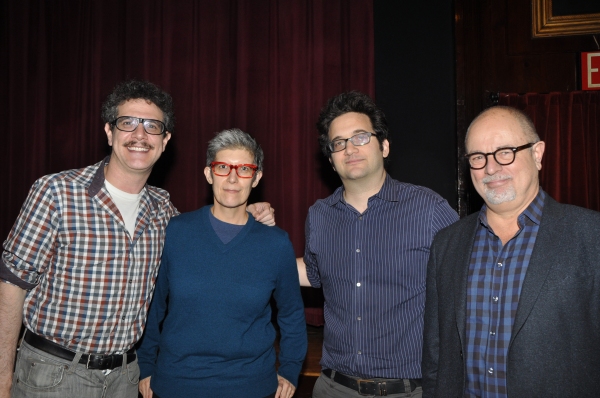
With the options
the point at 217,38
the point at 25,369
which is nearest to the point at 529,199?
the point at 25,369

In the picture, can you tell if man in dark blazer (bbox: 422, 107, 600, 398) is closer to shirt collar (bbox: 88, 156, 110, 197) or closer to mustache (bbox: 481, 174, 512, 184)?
mustache (bbox: 481, 174, 512, 184)

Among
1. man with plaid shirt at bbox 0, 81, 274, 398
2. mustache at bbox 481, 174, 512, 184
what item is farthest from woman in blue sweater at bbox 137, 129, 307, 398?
mustache at bbox 481, 174, 512, 184

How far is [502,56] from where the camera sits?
3.80m

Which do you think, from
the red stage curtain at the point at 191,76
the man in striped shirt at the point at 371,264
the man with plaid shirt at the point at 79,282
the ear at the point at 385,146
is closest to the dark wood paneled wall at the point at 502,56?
the red stage curtain at the point at 191,76

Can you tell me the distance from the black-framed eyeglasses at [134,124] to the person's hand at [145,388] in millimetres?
1013

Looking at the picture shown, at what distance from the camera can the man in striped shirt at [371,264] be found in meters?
1.82

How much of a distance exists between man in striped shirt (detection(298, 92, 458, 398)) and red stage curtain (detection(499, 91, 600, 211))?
221cm

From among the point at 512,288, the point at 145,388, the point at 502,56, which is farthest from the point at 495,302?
the point at 502,56

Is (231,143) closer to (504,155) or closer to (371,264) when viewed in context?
(371,264)

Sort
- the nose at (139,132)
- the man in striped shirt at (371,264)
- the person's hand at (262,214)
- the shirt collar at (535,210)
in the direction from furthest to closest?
1. the person's hand at (262,214)
2. the nose at (139,132)
3. the man in striped shirt at (371,264)
4. the shirt collar at (535,210)

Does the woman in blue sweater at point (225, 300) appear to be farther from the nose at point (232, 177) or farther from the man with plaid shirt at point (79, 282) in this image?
the man with plaid shirt at point (79, 282)

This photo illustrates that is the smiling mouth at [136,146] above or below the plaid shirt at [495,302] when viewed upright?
above

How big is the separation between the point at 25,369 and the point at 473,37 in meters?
3.62

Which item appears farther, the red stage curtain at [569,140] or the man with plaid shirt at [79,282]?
the red stage curtain at [569,140]
